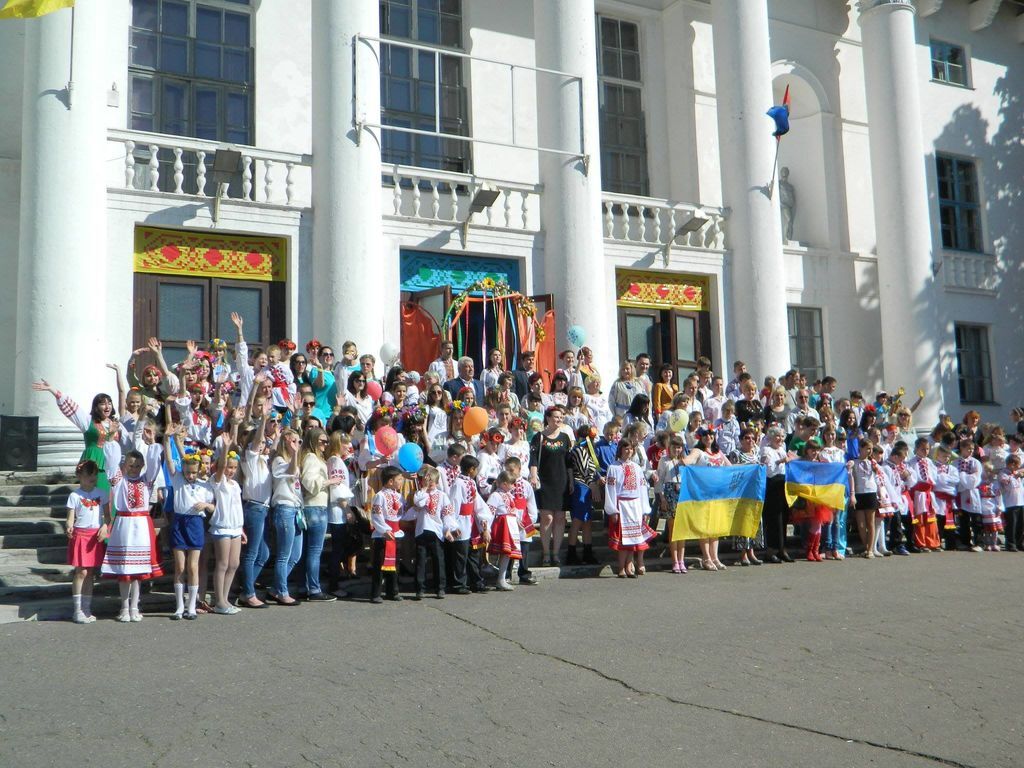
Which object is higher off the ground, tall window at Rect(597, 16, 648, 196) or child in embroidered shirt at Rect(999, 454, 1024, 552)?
tall window at Rect(597, 16, 648, 196)

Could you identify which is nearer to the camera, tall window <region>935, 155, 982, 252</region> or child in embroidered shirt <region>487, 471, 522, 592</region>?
child in embroidered shirt <region>487, 471, 522, 592</region>

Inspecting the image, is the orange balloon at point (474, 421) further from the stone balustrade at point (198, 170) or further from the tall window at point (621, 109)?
the tall window at point (621, 109)

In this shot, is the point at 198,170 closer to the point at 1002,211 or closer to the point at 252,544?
the point at 252,544

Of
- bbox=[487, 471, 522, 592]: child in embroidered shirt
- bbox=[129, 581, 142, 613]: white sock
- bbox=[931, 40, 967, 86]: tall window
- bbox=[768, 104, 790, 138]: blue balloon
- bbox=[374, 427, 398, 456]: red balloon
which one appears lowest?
bbox=[129, 581, 142, 613]: white sock

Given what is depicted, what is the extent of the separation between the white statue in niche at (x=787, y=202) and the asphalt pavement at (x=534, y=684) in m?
13.2

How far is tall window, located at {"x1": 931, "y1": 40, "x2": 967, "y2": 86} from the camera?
75.8 ft

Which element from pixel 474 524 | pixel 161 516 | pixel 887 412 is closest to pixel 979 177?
pixel 887 412

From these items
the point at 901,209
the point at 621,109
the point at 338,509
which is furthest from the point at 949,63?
the point at 338,509

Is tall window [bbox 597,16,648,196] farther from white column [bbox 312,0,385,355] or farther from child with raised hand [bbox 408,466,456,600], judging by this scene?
child with raised hand [bbox 408,466,456,600]

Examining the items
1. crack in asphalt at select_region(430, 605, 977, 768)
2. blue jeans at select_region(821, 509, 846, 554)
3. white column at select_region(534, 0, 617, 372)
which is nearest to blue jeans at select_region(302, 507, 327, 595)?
crack in asphalt at select_region(430, 605, 977, 768)

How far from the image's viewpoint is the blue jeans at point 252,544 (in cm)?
914

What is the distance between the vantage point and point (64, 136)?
12.9 meters

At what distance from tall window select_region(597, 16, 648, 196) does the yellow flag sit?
429 inches

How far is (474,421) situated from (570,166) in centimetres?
717
